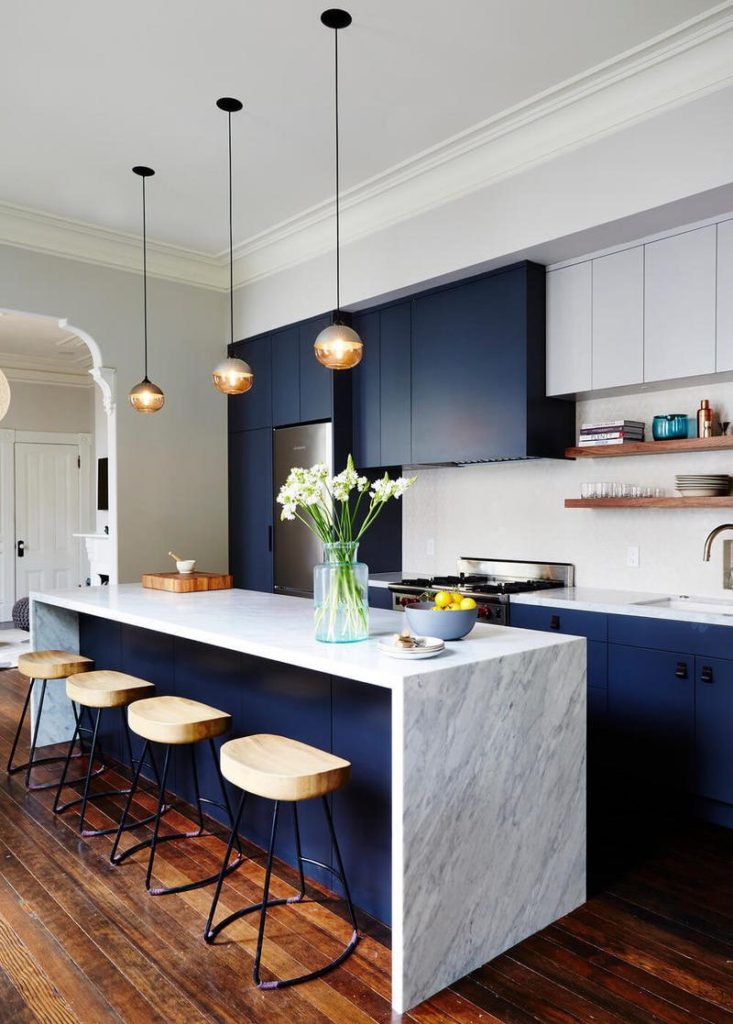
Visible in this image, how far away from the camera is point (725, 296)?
10.9 ft

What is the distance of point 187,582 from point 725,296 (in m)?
2.80

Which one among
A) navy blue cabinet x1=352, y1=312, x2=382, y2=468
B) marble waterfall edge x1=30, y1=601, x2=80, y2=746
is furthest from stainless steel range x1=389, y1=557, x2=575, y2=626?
marble waterfall edge x1=30, y1=601, x2=80, y2=746

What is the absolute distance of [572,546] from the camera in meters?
4.29

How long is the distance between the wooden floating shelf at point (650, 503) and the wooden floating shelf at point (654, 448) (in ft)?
0.75

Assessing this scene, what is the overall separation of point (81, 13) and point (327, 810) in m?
2.98

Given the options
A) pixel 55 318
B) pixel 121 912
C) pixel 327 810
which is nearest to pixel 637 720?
pixel 327 810

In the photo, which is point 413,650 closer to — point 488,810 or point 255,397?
point 488,810

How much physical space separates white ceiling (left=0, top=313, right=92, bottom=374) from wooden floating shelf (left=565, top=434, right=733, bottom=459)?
497cm

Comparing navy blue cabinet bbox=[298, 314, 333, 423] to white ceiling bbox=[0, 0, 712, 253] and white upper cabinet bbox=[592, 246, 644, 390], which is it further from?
white upper cabinet bbox=[592, 246, 644, 390]

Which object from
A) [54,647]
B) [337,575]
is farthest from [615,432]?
[54,647]

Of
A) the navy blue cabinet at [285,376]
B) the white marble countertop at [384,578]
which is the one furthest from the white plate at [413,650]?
the navy blue cabinet at [285,376]

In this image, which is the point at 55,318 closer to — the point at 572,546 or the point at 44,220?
the point at 44,220

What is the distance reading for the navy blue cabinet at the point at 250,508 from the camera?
5.59 meters

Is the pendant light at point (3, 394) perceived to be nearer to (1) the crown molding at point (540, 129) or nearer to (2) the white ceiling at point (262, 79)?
(2) the white ceiling at point (262, 79)
